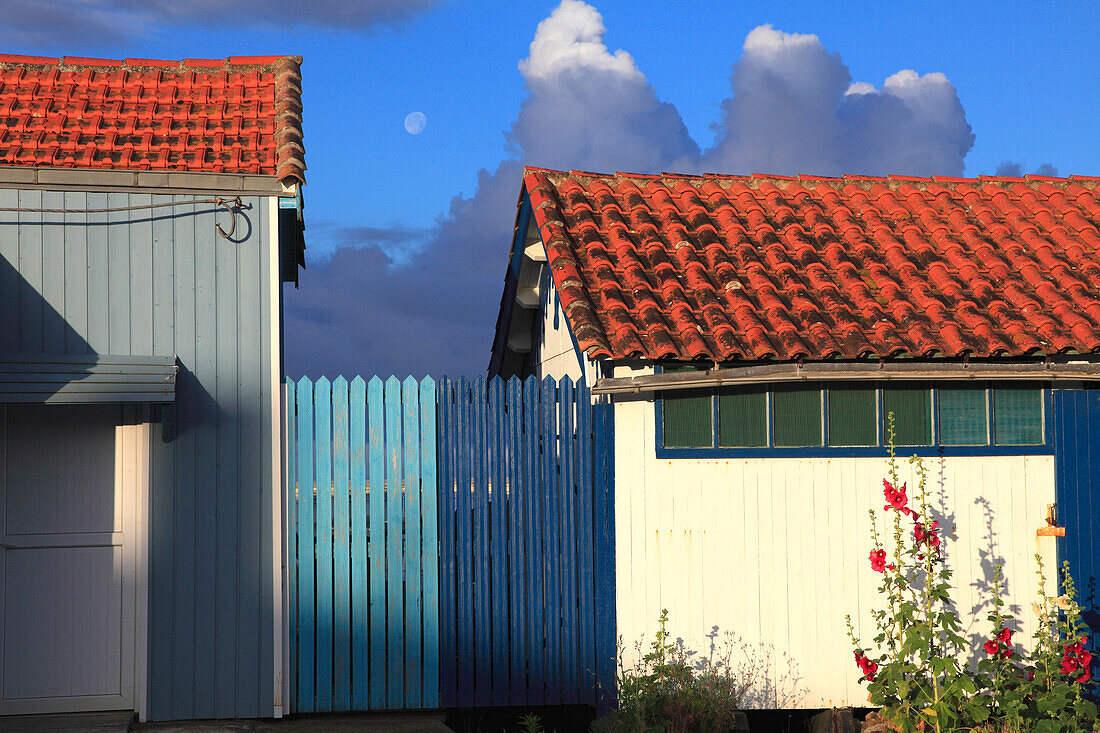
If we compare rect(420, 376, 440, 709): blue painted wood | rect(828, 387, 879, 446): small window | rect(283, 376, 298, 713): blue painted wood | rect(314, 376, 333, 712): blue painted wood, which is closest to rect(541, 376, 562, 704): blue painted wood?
rect(420, 376, 440, 709): blue painted wood

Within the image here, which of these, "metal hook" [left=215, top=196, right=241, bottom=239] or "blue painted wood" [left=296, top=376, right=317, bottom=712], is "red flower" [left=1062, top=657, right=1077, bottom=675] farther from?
"metal hook" [left=215, top=196, right=241, bottom=239]

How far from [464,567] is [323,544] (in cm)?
101

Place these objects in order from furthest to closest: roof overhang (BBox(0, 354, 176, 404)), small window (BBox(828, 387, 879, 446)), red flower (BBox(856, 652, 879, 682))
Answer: small window (BBox(828, 387, 879, 446)) → roof overhang (BBox(0, 354, 176, 404)) → red flower (BBox(856, 652, 879, 682))

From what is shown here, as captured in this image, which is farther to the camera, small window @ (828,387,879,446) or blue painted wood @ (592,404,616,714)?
small window @ (828,387,879,446)

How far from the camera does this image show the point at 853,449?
6688 mm

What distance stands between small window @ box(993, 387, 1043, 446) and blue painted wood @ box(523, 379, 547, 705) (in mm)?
3343

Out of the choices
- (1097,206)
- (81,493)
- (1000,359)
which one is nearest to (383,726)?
(81,493)

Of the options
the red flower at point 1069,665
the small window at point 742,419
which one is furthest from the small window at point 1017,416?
the small window at point 742,419

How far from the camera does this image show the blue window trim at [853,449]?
662 centimetres

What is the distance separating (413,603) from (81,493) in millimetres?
2596

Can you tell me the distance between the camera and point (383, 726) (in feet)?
21.0

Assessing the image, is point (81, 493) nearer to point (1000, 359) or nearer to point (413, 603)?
point (413, 603)

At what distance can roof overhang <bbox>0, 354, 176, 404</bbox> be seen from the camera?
234 inches

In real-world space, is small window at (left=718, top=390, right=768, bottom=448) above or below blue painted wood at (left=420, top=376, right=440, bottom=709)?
above
